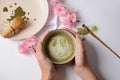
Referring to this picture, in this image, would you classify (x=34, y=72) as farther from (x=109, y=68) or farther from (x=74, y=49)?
(x=109, y=68)

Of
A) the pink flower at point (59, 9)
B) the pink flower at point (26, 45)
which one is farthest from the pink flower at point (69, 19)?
the pink flower at point (26, 45)

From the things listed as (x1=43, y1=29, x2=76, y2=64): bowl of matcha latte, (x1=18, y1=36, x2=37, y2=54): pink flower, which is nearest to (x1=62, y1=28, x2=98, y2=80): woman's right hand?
(x1=43, y1=29, x2=76, y2=64): bowl of matcha latte

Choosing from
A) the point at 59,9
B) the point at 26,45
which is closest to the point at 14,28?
the point at 26,45

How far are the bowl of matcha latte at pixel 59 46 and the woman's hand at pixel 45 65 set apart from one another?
0.02 m

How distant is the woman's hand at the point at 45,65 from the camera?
965 millimetres

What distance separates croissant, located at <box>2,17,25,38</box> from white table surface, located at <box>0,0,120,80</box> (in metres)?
0.04

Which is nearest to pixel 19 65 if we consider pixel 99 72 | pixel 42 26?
pixel 42 26

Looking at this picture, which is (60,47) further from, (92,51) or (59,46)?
(92,51)

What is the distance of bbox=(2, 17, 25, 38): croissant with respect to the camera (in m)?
0.97

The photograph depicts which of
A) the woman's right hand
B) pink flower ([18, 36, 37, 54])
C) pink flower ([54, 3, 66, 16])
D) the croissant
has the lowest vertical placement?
the woman's right hand

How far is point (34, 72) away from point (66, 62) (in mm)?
115

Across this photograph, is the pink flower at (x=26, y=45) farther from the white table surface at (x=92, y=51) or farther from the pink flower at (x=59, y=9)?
the pink flower at (x=59, y=9)

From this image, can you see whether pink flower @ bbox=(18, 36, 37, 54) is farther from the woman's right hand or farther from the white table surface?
the woman's right hand

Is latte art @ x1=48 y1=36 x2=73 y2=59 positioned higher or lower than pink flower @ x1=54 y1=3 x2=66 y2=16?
lower
